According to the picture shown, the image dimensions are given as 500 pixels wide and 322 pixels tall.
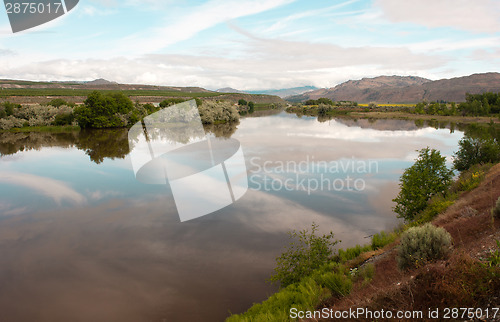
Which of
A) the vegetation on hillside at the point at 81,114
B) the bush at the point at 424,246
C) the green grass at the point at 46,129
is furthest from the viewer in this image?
the vegetation on hillside at the point at 81,114

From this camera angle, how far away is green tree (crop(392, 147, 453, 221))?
12898 millimetres

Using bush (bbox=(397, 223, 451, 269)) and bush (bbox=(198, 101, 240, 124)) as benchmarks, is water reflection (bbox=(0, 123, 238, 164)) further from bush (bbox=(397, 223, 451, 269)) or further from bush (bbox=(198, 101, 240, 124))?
bush (bbox=(397, 223, 451, 269))

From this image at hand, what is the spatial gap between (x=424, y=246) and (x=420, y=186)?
8.64 meters

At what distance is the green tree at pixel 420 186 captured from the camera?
508 inches

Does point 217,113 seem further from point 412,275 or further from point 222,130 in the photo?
point 412,275

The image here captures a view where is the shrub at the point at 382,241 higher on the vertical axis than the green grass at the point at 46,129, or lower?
lower

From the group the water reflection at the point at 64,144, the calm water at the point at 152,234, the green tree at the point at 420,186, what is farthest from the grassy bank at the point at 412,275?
the water reflection at the point at 64,144

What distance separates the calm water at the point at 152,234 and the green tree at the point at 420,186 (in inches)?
40.3

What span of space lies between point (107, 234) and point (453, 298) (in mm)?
13187

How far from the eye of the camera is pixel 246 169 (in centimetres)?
2244

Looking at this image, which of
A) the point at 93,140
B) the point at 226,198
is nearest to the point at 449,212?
the point at 226,198

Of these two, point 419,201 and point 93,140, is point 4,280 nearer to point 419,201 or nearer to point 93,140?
point 419,201

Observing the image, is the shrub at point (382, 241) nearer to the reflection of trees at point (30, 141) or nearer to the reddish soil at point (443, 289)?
the reddish soil at point (443, 289)

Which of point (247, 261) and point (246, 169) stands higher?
point (246, 169)
